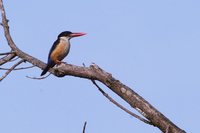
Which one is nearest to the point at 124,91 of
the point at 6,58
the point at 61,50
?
the point at 6,58

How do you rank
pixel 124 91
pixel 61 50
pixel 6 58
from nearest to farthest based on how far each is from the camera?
pixel 124 91
pixel 6 58
pixel 61 50

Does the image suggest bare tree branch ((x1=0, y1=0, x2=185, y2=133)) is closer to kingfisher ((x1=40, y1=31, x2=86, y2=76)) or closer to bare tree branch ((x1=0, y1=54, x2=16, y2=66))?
bare tree branch ((x1=0, y1=54, x2=16, y2=66))

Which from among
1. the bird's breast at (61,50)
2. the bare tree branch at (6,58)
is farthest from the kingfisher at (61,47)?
the bare tree branch at (6,58)

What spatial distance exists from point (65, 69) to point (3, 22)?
112cm

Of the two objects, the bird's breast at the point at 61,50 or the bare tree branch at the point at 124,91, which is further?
the bird's breast at the point at 61,50

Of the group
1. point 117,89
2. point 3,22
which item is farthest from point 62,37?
point 117,89

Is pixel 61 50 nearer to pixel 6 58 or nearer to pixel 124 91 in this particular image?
pixel 6 58

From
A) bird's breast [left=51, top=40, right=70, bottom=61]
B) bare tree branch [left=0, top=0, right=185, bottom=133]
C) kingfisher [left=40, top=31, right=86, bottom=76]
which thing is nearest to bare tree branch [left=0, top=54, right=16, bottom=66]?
bare tree branch [left=0, top=0, right=185, bottom=133]

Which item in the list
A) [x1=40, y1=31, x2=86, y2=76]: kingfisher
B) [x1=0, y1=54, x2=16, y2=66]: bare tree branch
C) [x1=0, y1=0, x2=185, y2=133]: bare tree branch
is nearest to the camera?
[x1=0, y1=0, x2=185, y2=133]: bare tree branch

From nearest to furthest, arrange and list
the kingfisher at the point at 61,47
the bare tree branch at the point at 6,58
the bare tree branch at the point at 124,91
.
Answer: the bare tree branch at the point at 124,91
the bare tree branch at the point at 6,58
the kingfisher at the point at 61,47

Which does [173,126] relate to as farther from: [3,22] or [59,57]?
[59,57]

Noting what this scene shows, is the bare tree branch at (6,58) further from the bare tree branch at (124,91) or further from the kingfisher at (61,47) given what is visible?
the kingfisher at (61,47)

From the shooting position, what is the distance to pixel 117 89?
372 centimetres

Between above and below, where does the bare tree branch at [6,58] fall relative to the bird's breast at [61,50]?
below
